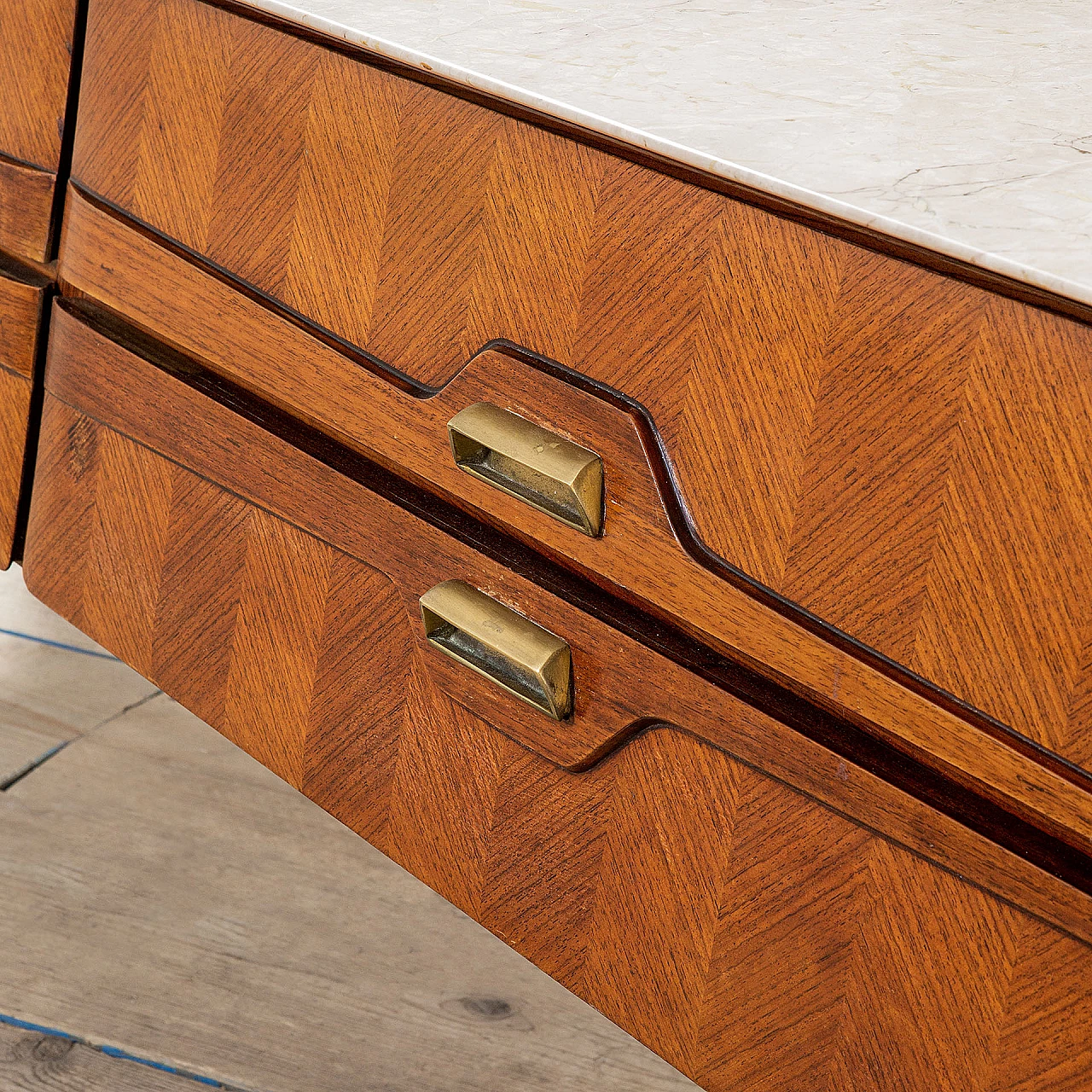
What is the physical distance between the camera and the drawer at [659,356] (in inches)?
13.0

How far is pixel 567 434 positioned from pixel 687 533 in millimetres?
55

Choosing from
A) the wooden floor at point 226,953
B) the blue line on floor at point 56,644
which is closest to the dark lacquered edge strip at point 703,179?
the wooden floor at point 226,953

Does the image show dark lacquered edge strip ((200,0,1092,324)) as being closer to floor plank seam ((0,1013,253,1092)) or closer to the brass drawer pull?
the brass drawer pull

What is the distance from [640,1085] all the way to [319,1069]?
0.17 metres

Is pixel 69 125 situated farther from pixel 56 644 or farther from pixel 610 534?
pixel 56 644

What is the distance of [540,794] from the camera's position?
0.45 m

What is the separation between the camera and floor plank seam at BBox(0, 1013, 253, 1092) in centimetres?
63

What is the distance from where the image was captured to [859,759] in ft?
1.21

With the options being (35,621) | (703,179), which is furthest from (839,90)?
(35,621)

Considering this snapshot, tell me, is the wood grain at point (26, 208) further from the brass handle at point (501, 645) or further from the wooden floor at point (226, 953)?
the wooden floor at point (226, 953)

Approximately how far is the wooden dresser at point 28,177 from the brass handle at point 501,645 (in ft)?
0.86

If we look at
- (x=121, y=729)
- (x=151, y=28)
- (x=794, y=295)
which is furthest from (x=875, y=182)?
(x=121, y=729)

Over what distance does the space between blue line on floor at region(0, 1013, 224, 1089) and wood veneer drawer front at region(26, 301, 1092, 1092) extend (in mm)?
206

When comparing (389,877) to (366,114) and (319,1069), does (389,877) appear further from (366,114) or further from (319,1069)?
(366,114)
